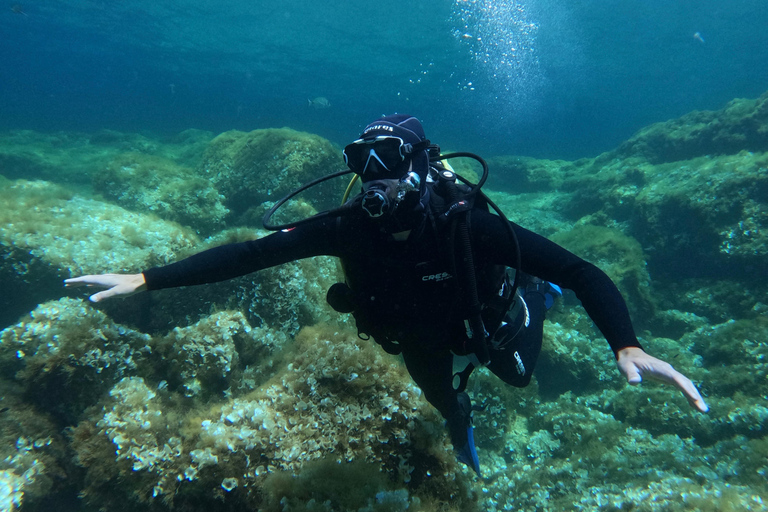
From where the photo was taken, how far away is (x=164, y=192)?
877cm

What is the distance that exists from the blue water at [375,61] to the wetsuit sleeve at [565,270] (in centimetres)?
3627

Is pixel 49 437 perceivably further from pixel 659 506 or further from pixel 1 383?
pixel 659 506

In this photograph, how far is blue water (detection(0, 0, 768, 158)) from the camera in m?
38.0

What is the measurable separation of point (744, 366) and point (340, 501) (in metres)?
7.78

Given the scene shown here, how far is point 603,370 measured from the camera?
6.98m

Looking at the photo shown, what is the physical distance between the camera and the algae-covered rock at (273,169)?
923cm

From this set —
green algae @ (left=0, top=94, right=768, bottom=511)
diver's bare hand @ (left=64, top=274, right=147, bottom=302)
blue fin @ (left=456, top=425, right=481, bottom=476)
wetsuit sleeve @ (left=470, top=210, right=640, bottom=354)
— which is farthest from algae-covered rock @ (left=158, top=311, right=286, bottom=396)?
wetsuit sleeve @ (left=470, top=210, right=640, bottom=354)

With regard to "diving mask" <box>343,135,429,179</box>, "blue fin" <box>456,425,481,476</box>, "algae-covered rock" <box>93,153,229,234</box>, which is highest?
"diving mask" <box>343,135,429,179</box>

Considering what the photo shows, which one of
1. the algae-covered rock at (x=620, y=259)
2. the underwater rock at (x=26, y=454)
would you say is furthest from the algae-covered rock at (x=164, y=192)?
the algae-covered rock at (x=620, y=259)

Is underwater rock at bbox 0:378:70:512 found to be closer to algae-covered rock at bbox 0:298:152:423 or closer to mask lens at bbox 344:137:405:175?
algae-covered rock at bbox 0:298:152:423

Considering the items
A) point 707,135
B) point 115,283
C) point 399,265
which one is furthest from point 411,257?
point 707,135

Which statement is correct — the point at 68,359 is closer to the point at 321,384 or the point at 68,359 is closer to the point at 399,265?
the point at 321,384

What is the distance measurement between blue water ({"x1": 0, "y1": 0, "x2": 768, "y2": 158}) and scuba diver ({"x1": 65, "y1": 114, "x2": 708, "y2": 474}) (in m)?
35.8

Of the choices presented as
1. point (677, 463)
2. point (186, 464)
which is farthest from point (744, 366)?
point (186, 464)
